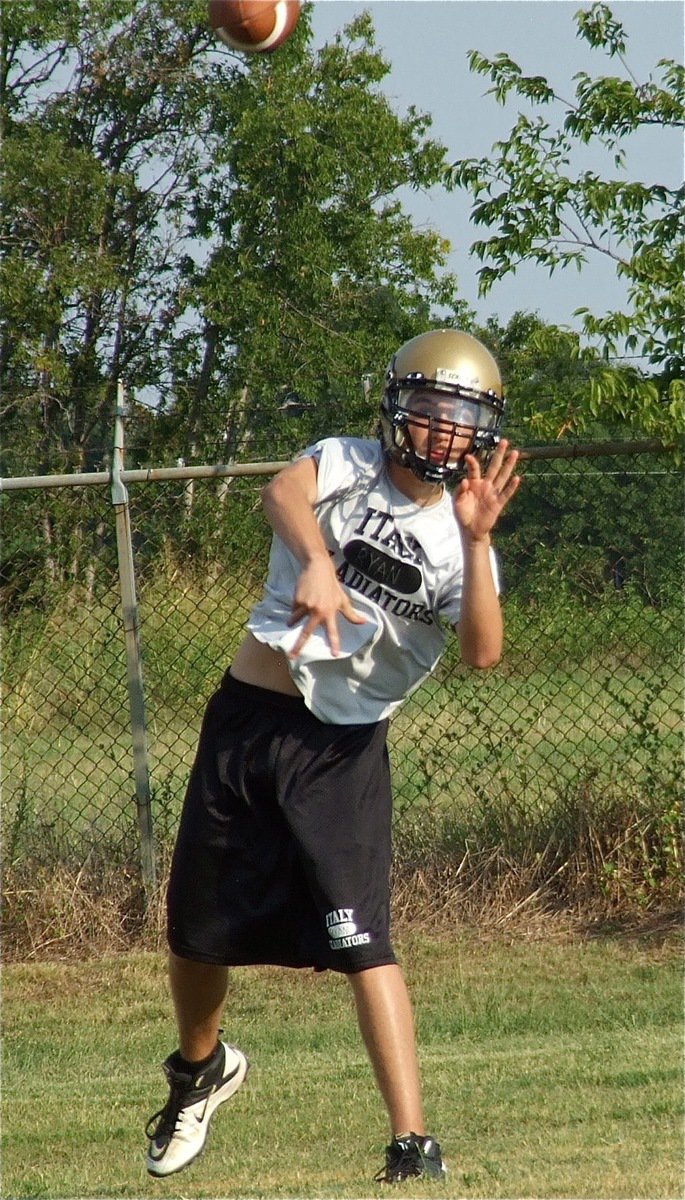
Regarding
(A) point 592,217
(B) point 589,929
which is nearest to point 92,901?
(B) point 589,929

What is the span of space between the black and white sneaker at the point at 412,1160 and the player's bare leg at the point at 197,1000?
74 cm

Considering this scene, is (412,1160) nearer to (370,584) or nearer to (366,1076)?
(370,584)

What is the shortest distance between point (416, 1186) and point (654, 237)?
5461 millimetres

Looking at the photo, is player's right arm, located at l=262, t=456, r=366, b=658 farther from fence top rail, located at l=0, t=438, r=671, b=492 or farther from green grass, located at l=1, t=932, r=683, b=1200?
A: fence top rail, located at l=0, t=438, r=671, b=492

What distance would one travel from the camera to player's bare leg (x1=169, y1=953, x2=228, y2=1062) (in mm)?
4020

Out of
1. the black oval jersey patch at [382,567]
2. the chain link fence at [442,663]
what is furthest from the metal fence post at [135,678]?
the black oval jersey patch at [382,567]

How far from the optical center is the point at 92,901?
281 inches

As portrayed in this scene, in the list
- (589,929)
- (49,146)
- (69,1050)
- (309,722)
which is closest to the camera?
(309,722)

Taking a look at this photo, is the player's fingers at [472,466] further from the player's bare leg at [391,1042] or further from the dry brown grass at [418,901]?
the dry brown grass at [418,901]

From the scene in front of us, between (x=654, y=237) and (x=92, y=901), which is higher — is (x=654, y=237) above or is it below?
above

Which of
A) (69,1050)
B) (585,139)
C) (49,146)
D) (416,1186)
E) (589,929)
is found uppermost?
(49,146)

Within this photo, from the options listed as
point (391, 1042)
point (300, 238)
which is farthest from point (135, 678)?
point (300, 238)

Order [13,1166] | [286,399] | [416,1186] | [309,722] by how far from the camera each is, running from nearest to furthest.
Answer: [416,1186] < [309,722] < [13,1166] < [286,399]

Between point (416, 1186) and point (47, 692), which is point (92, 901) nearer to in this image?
point (47, 692)
